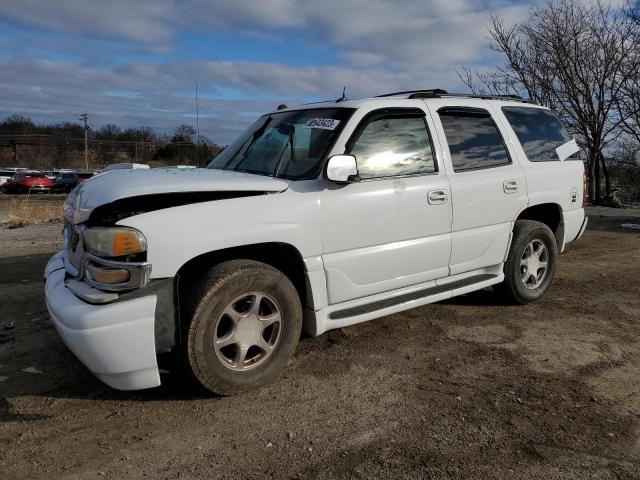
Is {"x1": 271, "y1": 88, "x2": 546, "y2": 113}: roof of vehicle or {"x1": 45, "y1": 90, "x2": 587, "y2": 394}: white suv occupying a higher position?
{"x1": 271, "y1": 88, "x2": 546, "y2": 113}: roof of vehicle

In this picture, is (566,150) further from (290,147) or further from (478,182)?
(290,147)

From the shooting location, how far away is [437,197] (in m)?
4.23

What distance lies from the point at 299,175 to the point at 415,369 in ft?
5.37

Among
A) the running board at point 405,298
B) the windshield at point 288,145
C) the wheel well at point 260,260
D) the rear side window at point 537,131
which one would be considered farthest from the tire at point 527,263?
the wheel well at point 260,260

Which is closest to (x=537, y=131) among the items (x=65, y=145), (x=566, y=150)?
(x=566, y=150)

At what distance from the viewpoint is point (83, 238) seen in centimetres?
320

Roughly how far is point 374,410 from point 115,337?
1581 mm

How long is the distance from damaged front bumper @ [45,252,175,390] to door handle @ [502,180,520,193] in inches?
125

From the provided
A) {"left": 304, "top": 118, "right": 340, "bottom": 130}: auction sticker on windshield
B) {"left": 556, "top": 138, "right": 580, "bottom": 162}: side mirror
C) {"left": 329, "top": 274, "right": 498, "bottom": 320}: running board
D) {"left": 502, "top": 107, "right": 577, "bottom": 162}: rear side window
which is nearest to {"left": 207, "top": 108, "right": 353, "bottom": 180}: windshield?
{"left": 304, "top": 118, "right": 340, "bottom": 130}: auction sticker on windshield

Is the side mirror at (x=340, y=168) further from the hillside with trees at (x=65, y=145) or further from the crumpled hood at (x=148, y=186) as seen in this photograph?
the hillside with trees at (x=65, y=145)

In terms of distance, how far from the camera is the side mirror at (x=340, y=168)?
11.6 feet

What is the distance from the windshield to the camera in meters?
3.90

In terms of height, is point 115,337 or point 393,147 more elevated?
point 393,147

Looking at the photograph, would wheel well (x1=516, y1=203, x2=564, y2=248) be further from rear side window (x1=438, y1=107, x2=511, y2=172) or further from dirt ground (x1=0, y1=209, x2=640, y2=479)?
dirt ground (x1=0, y1=209, x2=640, y2=479)
